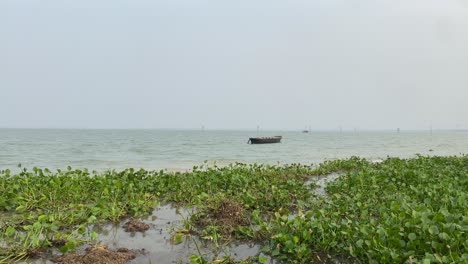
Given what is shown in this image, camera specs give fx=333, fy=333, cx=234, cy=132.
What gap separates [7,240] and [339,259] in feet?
16.2

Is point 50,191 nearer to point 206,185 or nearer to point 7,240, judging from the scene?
point 7,240

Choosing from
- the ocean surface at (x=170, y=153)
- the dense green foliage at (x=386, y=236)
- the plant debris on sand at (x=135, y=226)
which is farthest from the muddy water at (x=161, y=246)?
the ocean surface at (x=170, y=153)

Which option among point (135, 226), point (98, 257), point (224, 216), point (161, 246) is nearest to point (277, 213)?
point (224, 216)

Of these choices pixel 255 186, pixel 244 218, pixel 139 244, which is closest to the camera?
pixel 139 244

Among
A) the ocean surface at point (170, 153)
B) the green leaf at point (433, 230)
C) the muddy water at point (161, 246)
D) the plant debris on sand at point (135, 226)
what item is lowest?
the ocean surface at point (170, 153)

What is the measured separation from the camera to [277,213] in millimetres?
5582

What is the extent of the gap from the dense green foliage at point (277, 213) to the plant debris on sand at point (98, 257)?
170 millimetres

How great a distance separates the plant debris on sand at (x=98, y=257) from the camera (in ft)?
14.9

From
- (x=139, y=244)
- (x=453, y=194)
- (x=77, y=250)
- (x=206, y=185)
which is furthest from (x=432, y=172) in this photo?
(x=77, y=250)

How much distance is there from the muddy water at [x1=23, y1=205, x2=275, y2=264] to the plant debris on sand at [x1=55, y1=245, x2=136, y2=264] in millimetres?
141

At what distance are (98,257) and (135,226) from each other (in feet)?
5.04

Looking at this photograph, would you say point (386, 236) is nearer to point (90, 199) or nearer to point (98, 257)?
point (98, 257)

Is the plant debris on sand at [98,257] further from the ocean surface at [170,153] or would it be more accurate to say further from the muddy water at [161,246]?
the ocean surface at [170,153]

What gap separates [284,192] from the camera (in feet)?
25.9
